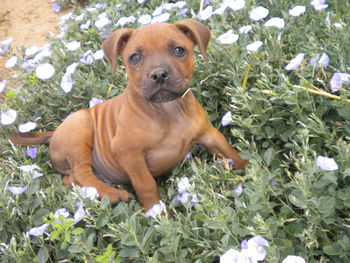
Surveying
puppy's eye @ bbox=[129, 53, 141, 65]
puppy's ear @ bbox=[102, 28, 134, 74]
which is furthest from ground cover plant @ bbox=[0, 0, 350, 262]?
puppy's ear @ bbox=[102, 28, 134, 74]

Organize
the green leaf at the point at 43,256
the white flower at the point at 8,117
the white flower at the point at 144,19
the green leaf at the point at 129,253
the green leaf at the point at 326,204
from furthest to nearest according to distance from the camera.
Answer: the white flower at the point at 144,19
the white flower at the point at 8,117
the green leaf at the point at 43,256
the green leaf at the point at 129,253
the green leaf at the point at 326,204

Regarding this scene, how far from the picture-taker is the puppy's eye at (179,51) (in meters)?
3.11

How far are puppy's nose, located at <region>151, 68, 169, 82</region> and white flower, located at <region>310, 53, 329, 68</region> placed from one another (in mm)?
1023

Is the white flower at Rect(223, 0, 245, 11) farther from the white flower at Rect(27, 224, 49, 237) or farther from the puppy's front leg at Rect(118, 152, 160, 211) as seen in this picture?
the white flower at Rect(27, 224, 49, 237)

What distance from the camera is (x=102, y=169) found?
3.70m

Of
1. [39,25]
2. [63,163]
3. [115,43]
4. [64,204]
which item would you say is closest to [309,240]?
[64,204]

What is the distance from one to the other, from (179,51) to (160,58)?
16 cm

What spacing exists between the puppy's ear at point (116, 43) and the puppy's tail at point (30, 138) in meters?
0.97

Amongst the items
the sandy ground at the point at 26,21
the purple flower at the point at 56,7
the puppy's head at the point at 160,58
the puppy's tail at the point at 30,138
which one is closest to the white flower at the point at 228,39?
the puppy's head at the point at 160,58

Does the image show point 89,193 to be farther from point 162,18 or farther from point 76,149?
point 162,18

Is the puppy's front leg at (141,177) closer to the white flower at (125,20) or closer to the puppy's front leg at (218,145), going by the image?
the puppy's front leg at (218,145)

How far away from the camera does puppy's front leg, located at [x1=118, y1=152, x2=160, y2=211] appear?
323 cm

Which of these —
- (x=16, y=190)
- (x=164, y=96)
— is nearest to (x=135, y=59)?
(x=164, y=96)

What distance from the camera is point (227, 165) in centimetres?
316
